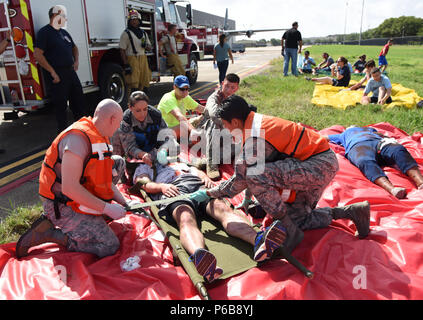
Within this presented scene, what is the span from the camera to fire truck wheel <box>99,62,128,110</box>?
7.18m

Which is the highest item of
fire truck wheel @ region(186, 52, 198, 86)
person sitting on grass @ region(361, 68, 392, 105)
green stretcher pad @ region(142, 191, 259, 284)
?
fire truck wheel @ region(186, 52, 198, 86)

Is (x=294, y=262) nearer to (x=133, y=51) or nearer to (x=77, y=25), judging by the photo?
(x=77, y=25)

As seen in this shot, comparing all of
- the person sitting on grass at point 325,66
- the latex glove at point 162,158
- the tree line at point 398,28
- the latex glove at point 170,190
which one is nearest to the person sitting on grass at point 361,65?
the person sitting on grass at point 325,66

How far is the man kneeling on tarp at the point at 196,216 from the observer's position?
2234 mm

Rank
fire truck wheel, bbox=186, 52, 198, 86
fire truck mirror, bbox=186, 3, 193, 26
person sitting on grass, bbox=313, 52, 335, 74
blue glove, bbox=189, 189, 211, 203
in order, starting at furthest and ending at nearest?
person sitting on grass, bbox=313, 52, 335, 74, fire truck wheel, bbox=186, 52, 198, 86, fire truck mirror, bbox=186, 3, 193, 26, blue glove, bbox=189, 189, 211, 203

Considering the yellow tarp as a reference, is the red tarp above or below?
below

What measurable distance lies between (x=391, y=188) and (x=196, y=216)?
210 centimetres

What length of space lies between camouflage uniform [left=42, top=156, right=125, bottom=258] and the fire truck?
3698 millimetres

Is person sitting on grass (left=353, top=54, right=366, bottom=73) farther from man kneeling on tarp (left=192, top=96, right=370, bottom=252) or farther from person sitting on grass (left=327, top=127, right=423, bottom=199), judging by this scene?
man kneeling on tarp (left=192, top=96, right=370, bottom=252)

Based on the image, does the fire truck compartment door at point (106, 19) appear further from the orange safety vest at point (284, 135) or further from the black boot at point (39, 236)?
the orange safety vest at point (284, 135)

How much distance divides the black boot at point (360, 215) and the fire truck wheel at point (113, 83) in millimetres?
5956

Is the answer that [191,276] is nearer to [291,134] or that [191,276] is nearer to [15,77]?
[291,134]

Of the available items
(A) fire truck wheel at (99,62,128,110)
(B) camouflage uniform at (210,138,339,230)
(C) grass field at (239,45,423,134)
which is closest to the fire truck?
(A) fire truck wheel at (99,62,128,110)

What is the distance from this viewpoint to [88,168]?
2451 mm
